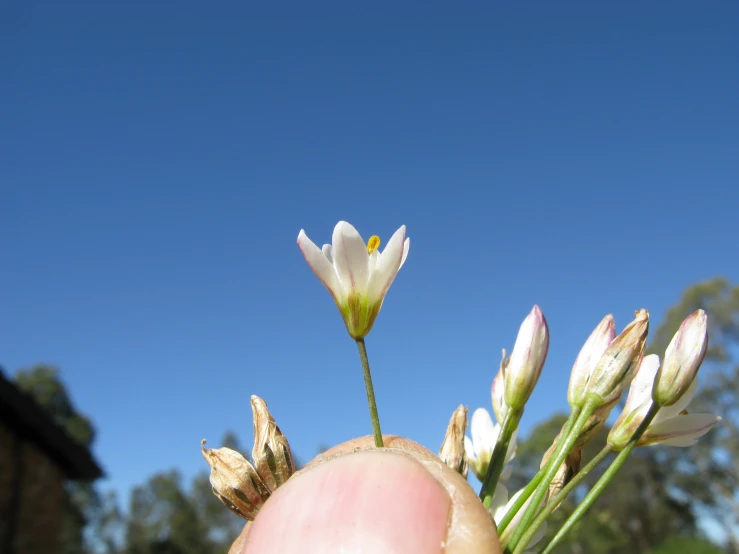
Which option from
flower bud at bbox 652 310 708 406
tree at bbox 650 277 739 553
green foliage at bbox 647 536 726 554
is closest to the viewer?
flower bud at bbox 652 310 708 406

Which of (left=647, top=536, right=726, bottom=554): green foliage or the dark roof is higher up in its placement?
the dark roof

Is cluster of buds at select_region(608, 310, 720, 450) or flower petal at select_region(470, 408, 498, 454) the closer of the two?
cluster of buds at select_region(608, 310, 720, 450)

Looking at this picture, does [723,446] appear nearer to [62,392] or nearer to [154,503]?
[62,392]

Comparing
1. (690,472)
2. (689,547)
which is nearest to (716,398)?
(690,472)

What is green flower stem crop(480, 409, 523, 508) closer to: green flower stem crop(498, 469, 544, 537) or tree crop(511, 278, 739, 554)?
green flower stem crop(498, 469, 544, 537)

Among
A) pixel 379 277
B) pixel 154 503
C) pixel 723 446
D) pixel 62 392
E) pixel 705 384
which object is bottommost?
pixel 379 277

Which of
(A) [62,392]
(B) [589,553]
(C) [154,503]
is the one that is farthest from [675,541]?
(C) [154,503]

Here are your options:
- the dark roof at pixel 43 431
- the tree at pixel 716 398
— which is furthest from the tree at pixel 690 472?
the dark roof at pixel 43 431

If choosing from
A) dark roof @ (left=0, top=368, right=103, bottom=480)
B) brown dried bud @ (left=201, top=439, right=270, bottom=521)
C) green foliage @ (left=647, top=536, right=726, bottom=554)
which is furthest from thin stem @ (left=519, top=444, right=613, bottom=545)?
dark roof @ (left=0, top=368, right=103, bottom=480)

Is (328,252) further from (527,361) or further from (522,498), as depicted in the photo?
(522,498)
